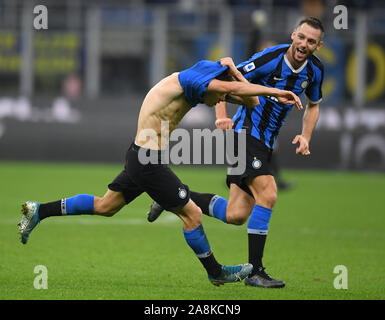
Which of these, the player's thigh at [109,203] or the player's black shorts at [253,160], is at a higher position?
the player's black shorts at [253,160]

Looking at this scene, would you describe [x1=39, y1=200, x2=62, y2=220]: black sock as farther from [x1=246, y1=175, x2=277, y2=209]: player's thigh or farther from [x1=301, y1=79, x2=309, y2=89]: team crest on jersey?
[x1=301, y1=79, x2=309, y2=89]: team crest on jersey

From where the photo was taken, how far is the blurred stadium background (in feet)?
61.7

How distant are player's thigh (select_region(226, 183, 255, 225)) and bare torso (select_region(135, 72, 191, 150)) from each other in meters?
1.20

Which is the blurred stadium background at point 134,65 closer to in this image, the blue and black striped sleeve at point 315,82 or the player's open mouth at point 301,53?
the blue and black striped sleeve at point 315,82

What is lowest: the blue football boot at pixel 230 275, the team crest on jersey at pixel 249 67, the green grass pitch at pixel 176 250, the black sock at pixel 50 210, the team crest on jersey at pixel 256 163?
the green grass pitch at pixel 176 250

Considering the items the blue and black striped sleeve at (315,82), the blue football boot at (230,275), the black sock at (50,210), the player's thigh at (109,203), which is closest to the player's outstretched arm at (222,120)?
the blue and black striped sleeve at (315,82)

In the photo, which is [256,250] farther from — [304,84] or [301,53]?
[301,53]

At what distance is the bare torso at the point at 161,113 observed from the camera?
20.9 feet

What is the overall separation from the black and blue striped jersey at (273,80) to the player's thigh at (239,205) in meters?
0.53

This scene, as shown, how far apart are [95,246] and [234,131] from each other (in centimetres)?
253

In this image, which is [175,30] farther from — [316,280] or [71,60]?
[316,280]

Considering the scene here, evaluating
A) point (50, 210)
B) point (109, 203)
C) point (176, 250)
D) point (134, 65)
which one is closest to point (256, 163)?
point (109, 203)

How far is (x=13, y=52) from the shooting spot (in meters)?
22.7

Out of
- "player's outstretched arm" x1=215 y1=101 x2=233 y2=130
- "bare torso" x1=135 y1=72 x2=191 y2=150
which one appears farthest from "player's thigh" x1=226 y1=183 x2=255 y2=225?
"bare torso" x1=135 y1=72 x2=191 y2=150
